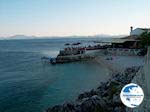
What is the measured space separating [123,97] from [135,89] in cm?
33

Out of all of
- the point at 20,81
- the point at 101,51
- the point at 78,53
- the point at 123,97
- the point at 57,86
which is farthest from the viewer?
the point at 78,53

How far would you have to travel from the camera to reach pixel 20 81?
37531 millimetres

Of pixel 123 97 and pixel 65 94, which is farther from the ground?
pixel 123 97

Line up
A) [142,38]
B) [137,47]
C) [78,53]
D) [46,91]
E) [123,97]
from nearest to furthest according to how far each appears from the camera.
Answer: [123,97] → [46,91] → [142,38] → [137,47] → [78,53]

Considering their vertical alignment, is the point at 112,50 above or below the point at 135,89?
below

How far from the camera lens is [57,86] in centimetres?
3238

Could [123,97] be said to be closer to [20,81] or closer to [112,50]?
[20,81]

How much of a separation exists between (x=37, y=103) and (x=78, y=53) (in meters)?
38.2

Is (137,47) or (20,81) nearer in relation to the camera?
(20,81)

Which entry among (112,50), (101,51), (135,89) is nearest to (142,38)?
(112,50)

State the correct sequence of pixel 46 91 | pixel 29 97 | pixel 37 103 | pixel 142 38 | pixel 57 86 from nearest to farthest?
pixel 37 103
pixel 29 97
pixel 46 91
pixel 57 86
pixel 142 38

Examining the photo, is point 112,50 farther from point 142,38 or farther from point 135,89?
point 135,89

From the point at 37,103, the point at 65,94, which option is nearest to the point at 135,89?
the point at 37,103

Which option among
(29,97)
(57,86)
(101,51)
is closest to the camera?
(29,97)
